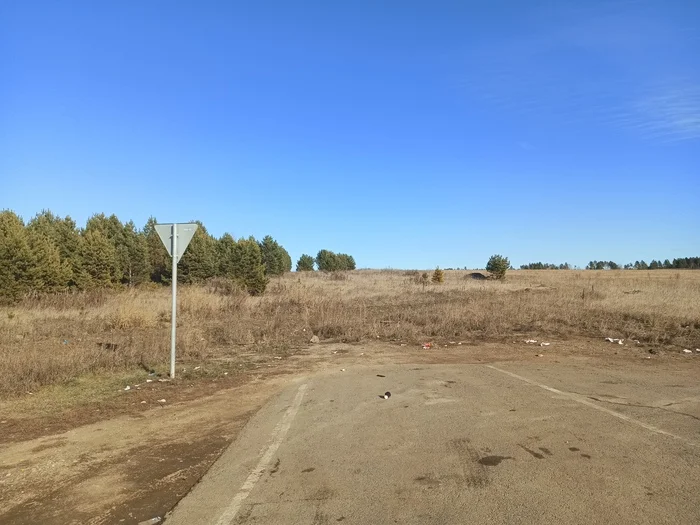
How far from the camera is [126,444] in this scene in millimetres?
6668

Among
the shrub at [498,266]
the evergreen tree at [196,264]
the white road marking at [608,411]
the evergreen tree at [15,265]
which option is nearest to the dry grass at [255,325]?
the evergreen tree at [15,265]

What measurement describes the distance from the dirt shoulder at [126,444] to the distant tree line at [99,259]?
2285 centimetres

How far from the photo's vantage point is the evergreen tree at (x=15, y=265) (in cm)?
2789

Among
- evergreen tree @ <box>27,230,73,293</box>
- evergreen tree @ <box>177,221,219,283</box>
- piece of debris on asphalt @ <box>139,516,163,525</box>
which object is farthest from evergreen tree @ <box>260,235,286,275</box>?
piece of debris on asphalt @ <box>139,516,163,525</box>

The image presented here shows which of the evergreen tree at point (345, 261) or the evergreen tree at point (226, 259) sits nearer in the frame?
the evergreen tree at point (226, 259)

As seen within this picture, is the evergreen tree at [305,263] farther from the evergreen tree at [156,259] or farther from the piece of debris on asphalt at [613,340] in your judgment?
the piece of debris on asphalt at [613,340]

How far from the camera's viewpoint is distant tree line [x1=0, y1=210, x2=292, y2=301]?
2878cm

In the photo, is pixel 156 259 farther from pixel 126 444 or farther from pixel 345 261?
pixel 345 261

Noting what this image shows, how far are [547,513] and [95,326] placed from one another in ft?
60.1

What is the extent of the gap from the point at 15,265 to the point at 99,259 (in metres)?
9.45

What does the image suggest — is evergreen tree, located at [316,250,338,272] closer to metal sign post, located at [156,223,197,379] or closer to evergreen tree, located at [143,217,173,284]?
evergreen tree, located at [143,217,173,284]

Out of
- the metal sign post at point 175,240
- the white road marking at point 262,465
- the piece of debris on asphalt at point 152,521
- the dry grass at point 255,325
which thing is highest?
the metal sign post at point 175,240

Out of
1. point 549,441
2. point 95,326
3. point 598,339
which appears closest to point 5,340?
point 95,326

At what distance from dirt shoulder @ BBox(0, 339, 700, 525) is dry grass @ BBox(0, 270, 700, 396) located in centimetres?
233
